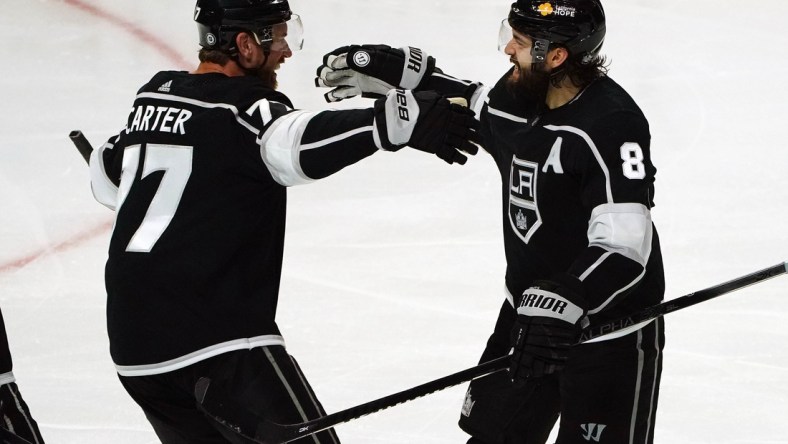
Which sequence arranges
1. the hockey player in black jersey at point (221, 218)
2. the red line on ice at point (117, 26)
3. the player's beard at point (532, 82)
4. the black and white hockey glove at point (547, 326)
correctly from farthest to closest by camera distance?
the red line on ice at point (117, 26)
the player's beard at point (532, 82)
the hockey player in black jersey at point (221, 218)
the black and white hockey glove at point (547, 326)

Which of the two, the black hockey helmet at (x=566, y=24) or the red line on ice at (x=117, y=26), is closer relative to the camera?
the black hockey helmet at (x=566, y=24)

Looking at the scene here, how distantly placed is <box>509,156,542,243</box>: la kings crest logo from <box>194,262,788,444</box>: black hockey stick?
284mm

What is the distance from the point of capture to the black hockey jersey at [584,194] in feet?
9.40

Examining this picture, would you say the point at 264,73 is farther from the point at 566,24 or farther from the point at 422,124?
the point at 566,24

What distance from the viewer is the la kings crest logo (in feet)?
10.1

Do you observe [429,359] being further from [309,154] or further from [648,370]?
[309,154]

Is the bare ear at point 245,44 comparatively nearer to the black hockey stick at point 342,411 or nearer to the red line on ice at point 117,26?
the black hockey stick at point 342,411

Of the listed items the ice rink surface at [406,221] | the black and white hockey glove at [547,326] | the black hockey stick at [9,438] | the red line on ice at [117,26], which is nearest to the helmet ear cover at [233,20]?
the black and white hockey glove at [547,326]

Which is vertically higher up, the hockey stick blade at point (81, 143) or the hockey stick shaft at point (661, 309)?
the hockey stick blade at point (81, 143)

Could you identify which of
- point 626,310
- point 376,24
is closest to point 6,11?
point 376,24

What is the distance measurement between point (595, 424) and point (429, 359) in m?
1.32

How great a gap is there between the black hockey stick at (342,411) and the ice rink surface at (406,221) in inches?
35.0

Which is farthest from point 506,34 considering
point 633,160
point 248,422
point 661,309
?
point 248,422

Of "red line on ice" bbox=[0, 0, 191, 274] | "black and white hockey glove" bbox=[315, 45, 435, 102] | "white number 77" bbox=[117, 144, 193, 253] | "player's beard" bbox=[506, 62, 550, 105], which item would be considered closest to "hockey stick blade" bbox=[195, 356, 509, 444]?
"white number 77" bbox=[117, 144, 193, 253]
